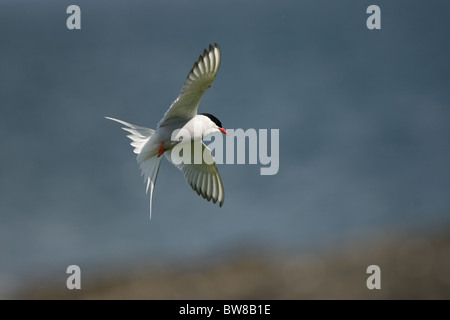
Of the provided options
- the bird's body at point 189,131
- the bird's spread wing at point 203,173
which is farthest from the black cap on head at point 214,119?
the bird's spread wing at point 203,173

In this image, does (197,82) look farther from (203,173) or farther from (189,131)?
(203,173)

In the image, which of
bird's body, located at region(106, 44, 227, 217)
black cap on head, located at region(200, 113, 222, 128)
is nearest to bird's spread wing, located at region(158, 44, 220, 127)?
bird's body, located at region(106, 44, 227, 217)

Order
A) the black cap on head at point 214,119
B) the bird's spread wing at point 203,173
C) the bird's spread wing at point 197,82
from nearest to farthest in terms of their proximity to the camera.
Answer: the bird's spread wing at point 197,82 < the black cap on head at point 214,119 < the bird's spread wing at point 203,173

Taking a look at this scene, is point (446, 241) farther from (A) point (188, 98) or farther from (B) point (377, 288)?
(A) point (188, 98)

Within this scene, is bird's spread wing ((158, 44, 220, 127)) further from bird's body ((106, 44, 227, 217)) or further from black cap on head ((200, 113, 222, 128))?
black cap on head ((200, 113, 222, 128))

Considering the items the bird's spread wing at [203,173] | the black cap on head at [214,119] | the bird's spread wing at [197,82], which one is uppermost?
the bird's spread wing at [197,82]

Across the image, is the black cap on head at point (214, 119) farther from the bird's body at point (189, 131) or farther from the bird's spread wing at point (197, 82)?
the bird's spread wing at point (197, 82)
